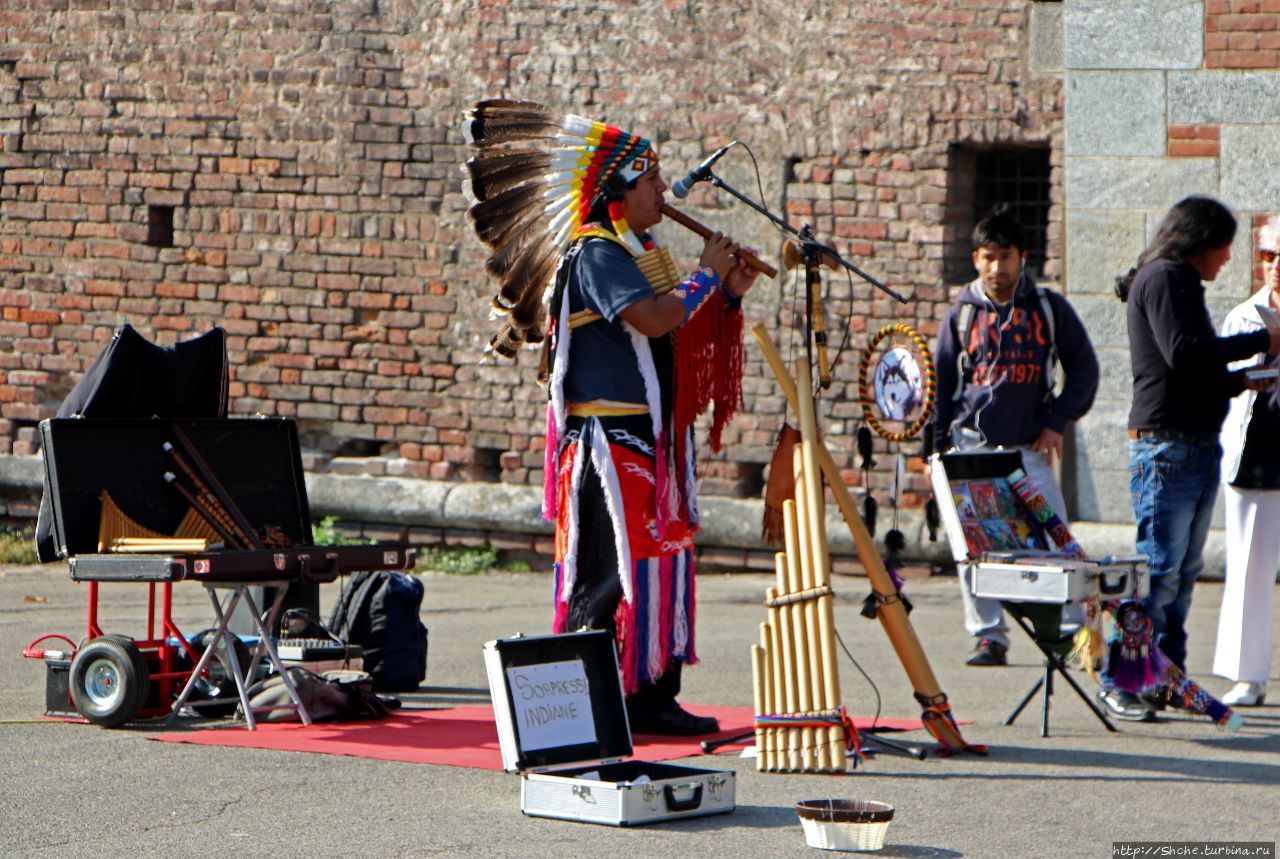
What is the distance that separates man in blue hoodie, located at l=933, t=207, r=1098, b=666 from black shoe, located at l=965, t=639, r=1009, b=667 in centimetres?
40

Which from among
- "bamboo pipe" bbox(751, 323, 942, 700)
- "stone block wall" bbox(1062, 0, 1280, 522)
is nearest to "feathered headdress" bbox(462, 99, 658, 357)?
"bamboo pipe" bbox(751, 323, 942, 700)

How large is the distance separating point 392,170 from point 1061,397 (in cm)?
548

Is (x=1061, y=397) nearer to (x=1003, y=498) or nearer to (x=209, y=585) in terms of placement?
(x=1003, y=498)

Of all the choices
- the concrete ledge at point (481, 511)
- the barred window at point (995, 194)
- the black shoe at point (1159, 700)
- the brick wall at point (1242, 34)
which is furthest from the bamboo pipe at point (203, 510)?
the brick wall at point (1242, 34)

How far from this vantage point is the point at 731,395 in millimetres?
6711

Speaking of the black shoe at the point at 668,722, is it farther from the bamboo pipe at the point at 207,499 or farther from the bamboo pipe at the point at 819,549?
the bamboo pipe at the point at 207,499

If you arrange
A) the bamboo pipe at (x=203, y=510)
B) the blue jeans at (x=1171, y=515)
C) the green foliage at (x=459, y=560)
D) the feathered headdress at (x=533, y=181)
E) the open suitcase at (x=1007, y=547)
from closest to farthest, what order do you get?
the feathered headdress at (x=533, y=181) → the open suitcase at (x=1007, y=547) → the bamboo pipe at (x=203, y=510) → the blue jeans at (x=1171, y=515) → the green foliage at (x=459, y=560)

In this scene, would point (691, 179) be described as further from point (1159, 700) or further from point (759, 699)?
point (1159, 700)

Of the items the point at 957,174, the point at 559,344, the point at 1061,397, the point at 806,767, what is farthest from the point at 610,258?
the point at 957,174

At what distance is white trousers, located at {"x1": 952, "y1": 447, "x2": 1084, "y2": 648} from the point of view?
7273 mm

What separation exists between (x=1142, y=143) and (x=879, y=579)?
5145mm

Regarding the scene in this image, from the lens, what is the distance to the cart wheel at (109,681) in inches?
261

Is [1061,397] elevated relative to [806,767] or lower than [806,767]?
elevated

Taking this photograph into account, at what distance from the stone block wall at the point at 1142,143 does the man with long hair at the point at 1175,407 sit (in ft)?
11.3
